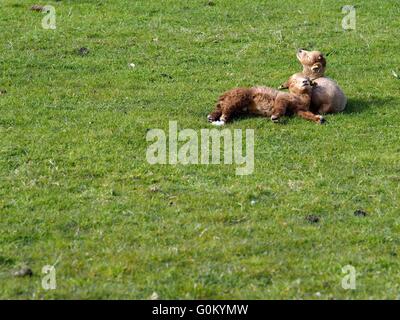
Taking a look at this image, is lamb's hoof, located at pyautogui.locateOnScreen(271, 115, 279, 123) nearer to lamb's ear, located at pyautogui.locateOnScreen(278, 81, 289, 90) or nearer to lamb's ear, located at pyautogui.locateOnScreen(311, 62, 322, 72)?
lamb's ear, located at pyautogui.locateOnScreen(278, 81, 289, 90)

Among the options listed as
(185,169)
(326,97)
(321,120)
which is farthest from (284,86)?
(185,169)

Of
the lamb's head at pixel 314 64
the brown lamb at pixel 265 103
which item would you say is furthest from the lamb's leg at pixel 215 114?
the lamb's head at pixel 314 64

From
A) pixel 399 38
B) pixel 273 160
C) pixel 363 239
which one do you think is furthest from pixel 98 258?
pixel 399 38

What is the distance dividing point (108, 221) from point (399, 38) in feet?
26.7

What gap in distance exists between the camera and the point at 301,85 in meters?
10.9

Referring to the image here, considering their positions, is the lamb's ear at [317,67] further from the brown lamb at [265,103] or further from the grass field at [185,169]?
the grass field at [185,169]

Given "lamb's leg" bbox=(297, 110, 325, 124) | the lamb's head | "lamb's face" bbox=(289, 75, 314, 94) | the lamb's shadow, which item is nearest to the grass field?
the lamb's shadow

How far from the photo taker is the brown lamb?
1068 cm

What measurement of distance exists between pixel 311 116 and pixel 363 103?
116cm

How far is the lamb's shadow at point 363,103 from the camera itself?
11227 millimetres

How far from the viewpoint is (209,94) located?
11.8 metres

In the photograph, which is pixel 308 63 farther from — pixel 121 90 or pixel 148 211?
pixel 148 211

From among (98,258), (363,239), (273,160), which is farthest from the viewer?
(273,160)

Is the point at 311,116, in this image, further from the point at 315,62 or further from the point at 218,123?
the point at 218,123
